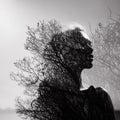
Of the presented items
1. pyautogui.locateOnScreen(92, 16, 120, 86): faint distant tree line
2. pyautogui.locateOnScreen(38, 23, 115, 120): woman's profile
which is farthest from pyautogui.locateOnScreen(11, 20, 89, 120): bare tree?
pyautogui.locateOnScreen(92, 16, 120, 86): faint distant tree line

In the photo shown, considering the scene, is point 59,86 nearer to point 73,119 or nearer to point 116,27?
point 73,119

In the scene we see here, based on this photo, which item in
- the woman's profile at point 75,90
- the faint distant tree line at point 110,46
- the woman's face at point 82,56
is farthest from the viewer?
the faint distant tree line at point 110,46

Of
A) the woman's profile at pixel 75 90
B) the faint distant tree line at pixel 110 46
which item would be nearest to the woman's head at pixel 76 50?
the woman's profile at pixel 75 90

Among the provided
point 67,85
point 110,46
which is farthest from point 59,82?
point 110,46

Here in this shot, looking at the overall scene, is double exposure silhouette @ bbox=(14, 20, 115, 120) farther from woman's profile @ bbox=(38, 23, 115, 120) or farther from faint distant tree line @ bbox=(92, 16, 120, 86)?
faint distant tree line @ bbox=(92, 16, 120, 86)

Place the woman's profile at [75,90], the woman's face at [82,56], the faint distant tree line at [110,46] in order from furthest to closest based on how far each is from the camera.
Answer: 1. the faint distant tree line at [110,46]
2. the woman's face at [82,56]
3. the woman's profile at [75,90]

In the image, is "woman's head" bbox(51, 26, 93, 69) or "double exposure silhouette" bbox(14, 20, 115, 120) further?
"woman's head" bbox(51, 26, 93, 69)

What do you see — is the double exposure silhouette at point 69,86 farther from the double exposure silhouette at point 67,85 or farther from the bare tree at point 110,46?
the bare tree at point 110,46

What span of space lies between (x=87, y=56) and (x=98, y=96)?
18.2 inches

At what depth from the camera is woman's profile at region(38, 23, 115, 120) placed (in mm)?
1937

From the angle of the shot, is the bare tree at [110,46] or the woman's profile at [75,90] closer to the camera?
the woman's profile at [75,90]

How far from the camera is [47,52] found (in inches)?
98.3

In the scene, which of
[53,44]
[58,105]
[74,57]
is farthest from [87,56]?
[58,105]

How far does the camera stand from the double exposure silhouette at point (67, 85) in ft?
6.60
